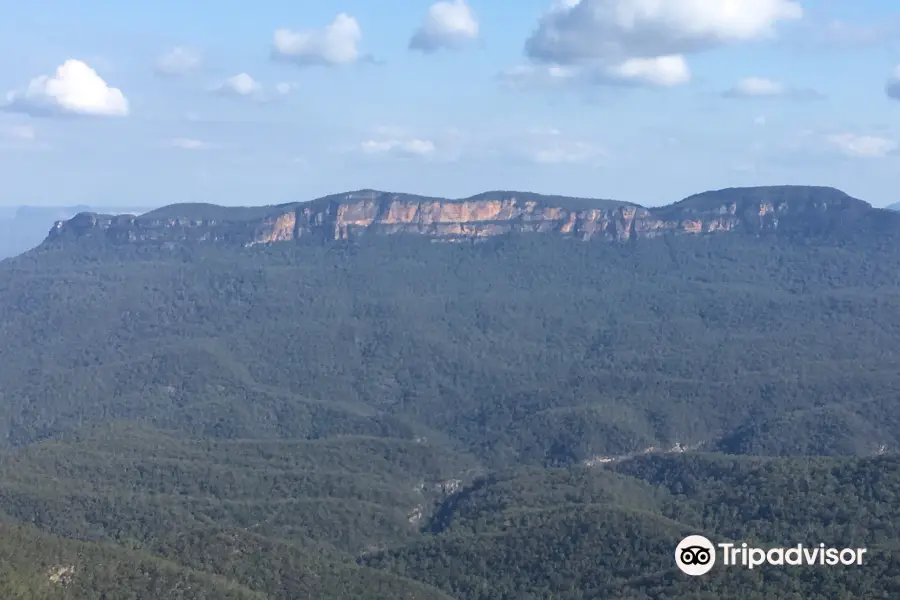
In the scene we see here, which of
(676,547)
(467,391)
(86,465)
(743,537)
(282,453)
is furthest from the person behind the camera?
(467,391)

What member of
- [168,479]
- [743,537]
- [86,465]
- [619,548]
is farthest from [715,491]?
[86,465]

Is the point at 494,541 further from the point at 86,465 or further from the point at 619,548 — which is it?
the point at 86,465

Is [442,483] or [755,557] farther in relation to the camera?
[442,483]

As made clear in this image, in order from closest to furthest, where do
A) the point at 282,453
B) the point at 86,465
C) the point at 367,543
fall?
the point at 367,543 < the point at 86,465 < the point at 282,453

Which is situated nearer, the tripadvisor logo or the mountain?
the tripadvisor logo

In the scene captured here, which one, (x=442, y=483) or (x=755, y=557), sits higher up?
(x=755, y=557)

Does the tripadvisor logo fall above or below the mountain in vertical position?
above

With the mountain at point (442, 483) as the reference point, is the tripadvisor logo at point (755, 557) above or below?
above

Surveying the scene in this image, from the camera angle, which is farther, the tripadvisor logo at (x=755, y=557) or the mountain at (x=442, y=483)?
the mountain at (x=442, y=483)
